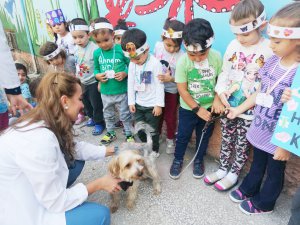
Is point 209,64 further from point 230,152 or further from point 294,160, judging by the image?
point 294,160

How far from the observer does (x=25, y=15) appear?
6375 millimetres

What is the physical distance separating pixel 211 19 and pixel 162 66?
68cm

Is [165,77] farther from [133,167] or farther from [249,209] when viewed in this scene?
[249,209]

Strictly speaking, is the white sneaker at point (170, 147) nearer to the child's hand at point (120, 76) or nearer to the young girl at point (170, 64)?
the young girl at point (170, 64)

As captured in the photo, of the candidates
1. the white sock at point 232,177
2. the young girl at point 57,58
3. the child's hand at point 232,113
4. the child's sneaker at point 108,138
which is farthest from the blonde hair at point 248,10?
the young girl at point 57,58

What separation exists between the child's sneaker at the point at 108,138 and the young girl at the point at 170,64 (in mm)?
775

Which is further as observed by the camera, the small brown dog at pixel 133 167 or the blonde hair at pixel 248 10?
the small brown dog at pixel 133 167

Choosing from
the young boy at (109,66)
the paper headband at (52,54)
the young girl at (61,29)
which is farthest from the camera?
the young girl at (61,29)

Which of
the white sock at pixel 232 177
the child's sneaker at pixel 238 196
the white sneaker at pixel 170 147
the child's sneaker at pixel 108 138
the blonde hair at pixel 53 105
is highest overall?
the blonde hair at pixel 53 105

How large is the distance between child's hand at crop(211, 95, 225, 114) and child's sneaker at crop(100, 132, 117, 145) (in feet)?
5.15

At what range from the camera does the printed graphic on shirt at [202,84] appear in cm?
231

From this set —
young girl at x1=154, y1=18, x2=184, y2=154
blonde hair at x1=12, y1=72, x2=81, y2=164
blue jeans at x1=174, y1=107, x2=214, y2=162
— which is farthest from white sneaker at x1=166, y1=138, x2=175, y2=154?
blonde hair at x1=12, y1=72, x2=81, y2=164

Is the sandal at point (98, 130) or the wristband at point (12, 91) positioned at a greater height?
the wristband at point (12, 91)

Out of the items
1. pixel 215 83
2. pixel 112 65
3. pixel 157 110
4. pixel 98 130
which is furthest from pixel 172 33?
pixel 98 130
